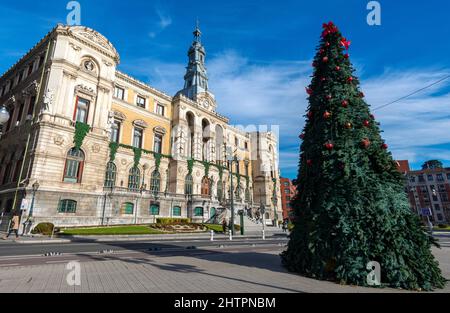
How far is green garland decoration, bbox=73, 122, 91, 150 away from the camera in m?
27.1

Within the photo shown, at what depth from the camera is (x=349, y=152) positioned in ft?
23.1

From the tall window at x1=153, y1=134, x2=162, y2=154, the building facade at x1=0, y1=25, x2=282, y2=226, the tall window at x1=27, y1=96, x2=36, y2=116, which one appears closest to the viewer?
the building facade at x1=0, y1=25, x2=282, y2=226

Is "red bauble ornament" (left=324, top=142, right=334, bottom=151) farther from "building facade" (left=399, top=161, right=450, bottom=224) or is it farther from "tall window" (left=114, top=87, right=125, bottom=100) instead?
"building facade" (left=399, top=161, right=450, bottom=224)

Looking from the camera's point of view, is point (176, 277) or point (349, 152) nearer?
point (176, 277)

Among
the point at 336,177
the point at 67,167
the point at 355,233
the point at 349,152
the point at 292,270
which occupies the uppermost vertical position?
the point at 67,167

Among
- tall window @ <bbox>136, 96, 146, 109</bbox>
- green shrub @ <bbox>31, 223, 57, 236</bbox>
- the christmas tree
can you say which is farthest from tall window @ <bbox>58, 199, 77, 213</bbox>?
the christmas tree

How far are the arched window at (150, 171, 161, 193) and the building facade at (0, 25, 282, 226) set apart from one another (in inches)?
6.0

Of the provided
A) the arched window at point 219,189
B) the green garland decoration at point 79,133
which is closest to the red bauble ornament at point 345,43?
the green garland decoration at point 79,133

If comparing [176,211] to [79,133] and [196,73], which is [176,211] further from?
[196,73]

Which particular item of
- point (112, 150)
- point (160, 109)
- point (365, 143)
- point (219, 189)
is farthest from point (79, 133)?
point (365, 143)

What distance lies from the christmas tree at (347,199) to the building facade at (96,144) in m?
19.8
